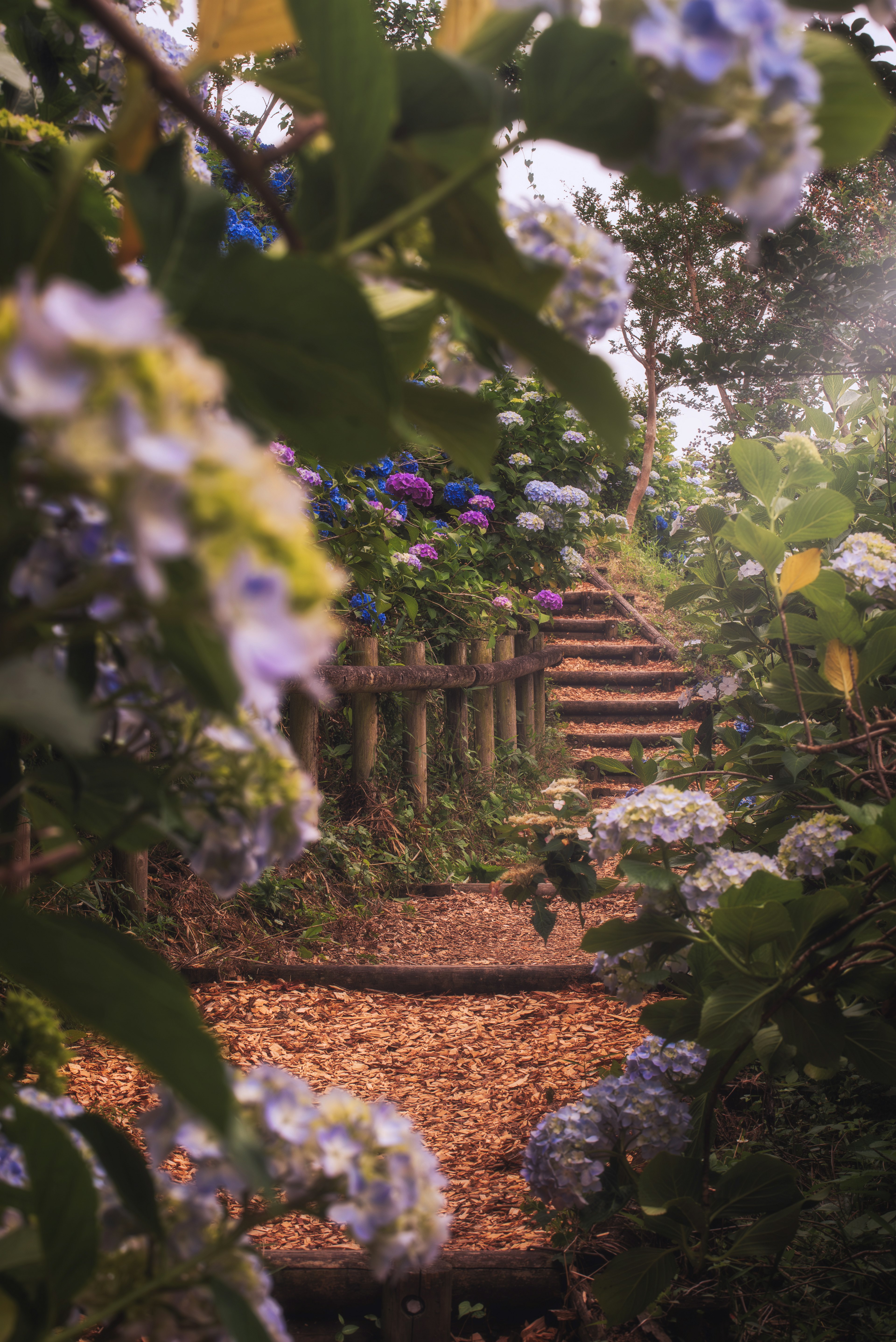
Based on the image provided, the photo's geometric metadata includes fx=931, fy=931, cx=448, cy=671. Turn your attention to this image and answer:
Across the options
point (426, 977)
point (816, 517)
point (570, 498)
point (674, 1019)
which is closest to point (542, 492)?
point (570, 498)

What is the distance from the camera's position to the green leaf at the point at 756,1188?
120cm

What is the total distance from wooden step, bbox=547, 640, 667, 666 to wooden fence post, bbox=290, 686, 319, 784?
408 centimetres

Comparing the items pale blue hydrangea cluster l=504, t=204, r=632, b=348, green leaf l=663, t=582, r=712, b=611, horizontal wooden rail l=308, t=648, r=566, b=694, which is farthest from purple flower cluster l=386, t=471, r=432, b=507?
pale blue hydrangea cluster l=504, t=204, r=632, b=348

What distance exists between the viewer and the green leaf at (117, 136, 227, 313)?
31cm

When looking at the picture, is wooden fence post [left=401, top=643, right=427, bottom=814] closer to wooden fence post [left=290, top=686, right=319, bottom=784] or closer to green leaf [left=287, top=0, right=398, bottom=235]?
wooden fence post [left=290, top=686, right=319, bottom=784]

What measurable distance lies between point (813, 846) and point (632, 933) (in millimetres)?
308

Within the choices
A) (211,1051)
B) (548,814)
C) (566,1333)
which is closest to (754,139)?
(211,1051)

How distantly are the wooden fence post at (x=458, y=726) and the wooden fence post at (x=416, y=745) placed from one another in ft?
1.18

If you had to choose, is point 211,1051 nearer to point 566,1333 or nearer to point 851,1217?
point 566,1333

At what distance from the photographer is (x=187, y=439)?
213 mm

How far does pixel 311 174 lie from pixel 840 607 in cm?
128

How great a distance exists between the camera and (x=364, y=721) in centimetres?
364

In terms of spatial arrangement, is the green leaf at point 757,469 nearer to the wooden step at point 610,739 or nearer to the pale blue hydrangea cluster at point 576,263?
the pale blue hydrangea cluster at point 576,263

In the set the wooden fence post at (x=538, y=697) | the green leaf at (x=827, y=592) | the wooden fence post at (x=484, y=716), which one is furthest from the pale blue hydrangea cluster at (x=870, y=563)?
the wooden fence post at (x=538, y=697)
